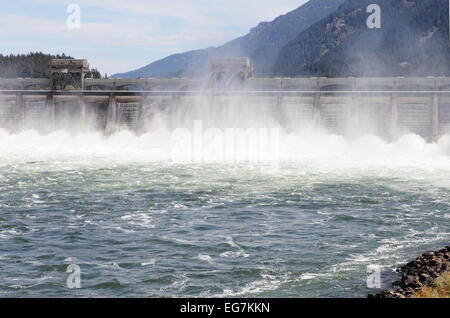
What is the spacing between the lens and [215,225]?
25859 mm

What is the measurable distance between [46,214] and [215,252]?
1049 cm

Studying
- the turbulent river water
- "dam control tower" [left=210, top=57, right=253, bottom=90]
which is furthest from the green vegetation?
"dam control tower" [left=210, top=57, right=253, bottom=90]

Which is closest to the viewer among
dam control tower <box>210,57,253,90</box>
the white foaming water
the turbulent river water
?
the turbulent river water

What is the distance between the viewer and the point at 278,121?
65.6 metres

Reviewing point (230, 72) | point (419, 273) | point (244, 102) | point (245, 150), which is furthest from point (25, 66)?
point (419, 273)

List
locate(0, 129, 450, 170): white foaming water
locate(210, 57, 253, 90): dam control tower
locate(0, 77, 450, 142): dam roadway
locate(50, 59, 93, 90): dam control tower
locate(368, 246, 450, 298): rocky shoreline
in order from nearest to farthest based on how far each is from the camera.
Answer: locate(368, 246, 450, 298): rocky shoreline < locate(0, 129, 450, 170): white foaming water < locate(0, 77, 450, 142): dam roadway < locate(210, 57, 253, 90): dam control tower < locate(50, 59, 93, 90): dam control tower

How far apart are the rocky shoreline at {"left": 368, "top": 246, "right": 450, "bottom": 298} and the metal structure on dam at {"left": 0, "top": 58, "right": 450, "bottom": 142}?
140 ft

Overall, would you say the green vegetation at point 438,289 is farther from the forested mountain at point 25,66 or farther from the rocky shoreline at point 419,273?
the forested mountain at point 25,66

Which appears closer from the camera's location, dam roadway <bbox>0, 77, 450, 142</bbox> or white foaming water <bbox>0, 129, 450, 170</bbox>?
white foaming water <bbox>0, 129, 450, 170</bbox>

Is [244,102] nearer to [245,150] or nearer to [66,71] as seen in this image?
[245,150]

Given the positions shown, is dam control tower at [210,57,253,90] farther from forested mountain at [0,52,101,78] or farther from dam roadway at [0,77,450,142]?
forested mountain at [0,52,101,78]

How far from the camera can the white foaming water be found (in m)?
52.2

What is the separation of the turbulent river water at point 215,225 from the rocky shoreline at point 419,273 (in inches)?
25.7
